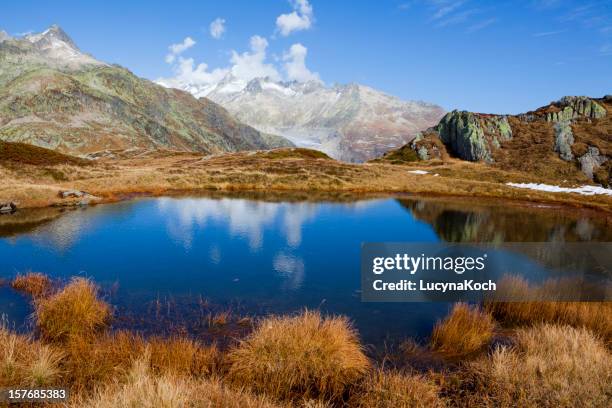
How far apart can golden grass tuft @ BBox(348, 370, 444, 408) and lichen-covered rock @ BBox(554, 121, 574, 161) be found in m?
97.8

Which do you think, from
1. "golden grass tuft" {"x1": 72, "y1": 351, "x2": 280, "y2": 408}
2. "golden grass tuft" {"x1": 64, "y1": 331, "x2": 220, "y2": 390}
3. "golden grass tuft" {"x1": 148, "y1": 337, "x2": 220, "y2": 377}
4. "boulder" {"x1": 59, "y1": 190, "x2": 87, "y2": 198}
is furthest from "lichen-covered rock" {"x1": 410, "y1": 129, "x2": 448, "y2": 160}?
"golden grass tuft" {"x1": 72, "y1": 351, "x2": 280, "y2": 408}

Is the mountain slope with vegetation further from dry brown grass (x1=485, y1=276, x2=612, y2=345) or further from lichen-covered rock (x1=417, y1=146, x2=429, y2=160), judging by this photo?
dry brown grass (x1=485, y1=276, x2=612, y2=345)

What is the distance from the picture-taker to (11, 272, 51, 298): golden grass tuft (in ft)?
53.8

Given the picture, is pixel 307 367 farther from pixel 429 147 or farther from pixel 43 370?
pixel 429 147

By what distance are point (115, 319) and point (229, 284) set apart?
18.1ft

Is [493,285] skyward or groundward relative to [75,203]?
groundward

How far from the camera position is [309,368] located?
33.2 ft

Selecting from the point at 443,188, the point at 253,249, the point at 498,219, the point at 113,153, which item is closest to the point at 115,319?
the point at 253,249

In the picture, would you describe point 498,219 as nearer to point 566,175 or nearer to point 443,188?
point 443,188

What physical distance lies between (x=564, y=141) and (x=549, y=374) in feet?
331

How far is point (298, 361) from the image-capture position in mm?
10141

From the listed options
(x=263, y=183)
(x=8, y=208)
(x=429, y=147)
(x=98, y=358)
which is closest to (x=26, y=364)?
(x=98, y=358)

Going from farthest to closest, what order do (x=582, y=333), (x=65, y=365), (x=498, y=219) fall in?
(x=498, y=219) → (x=582, y=333) → (x=65, y=365)

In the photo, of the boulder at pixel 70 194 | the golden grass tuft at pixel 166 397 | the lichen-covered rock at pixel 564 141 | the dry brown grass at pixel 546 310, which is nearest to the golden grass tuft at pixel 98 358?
the golden grass tuft at pixel 166 397
